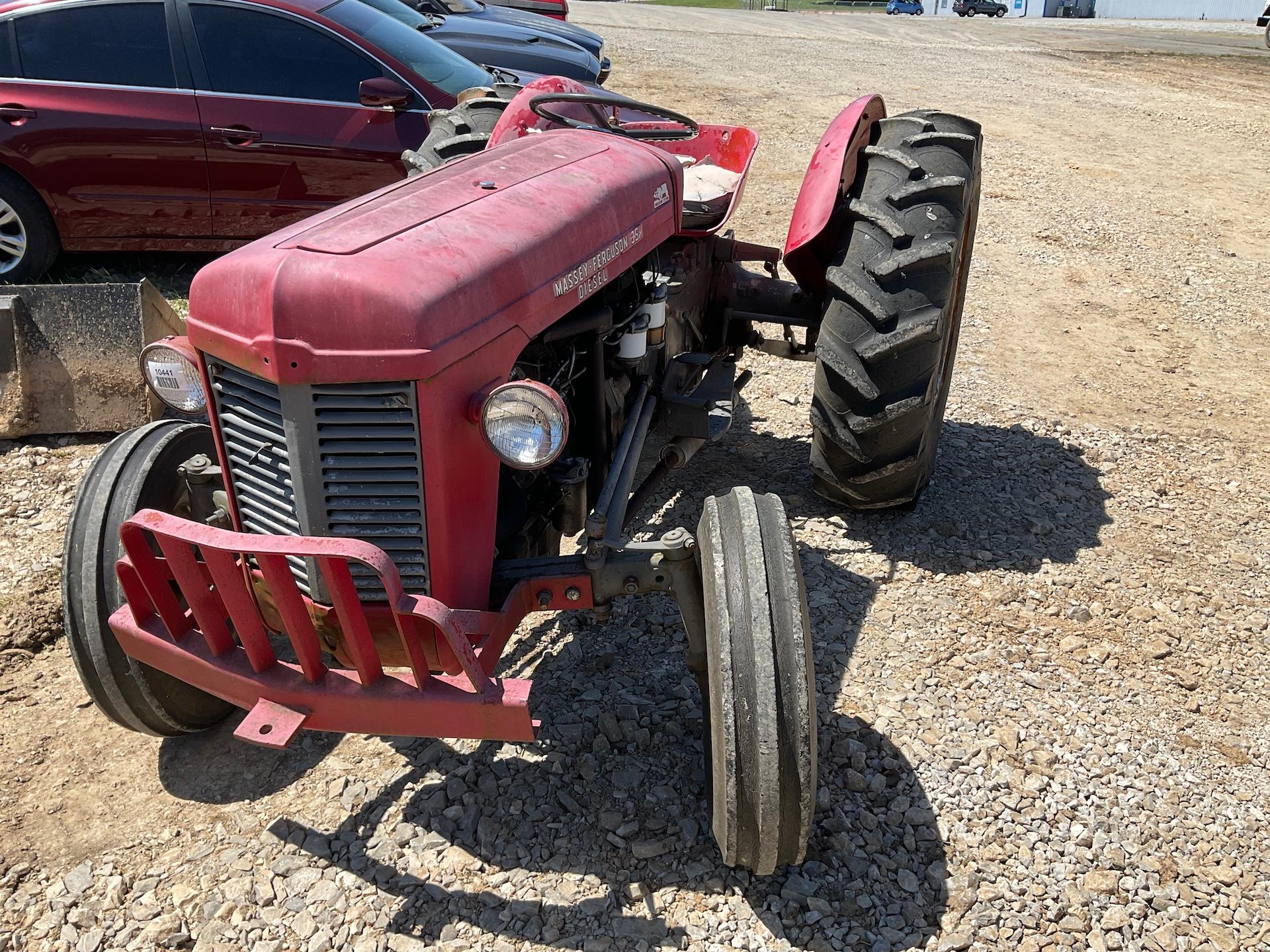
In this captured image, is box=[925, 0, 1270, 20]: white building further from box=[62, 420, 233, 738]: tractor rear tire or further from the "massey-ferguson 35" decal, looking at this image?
box=[62, 420, 233, 738]: tractor rear tire

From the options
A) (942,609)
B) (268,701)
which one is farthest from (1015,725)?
(268,701)

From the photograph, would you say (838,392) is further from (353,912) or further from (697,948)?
(353,912)

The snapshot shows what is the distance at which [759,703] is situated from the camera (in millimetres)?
2352

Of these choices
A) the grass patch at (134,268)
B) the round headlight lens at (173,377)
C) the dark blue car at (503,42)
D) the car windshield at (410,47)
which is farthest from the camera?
the dark blue car at (503,42)

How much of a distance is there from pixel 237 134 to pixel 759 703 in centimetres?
519

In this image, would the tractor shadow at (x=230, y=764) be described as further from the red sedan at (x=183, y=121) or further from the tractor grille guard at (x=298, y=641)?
the red sedan at (x=183, y=121)

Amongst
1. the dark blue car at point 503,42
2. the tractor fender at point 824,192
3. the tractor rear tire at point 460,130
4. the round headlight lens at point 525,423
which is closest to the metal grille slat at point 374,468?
the round headlight lens at point 525,423

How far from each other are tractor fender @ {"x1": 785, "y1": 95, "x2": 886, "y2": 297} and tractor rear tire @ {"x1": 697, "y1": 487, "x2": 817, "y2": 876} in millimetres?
1825

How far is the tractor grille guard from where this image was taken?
2.20m

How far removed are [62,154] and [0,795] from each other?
4.28 m

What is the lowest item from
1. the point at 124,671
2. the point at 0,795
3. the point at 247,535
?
the point at 0,795

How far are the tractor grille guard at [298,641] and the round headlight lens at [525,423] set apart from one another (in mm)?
365

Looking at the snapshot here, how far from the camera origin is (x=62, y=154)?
5953mm

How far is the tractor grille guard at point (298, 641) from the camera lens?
220 centimetres
